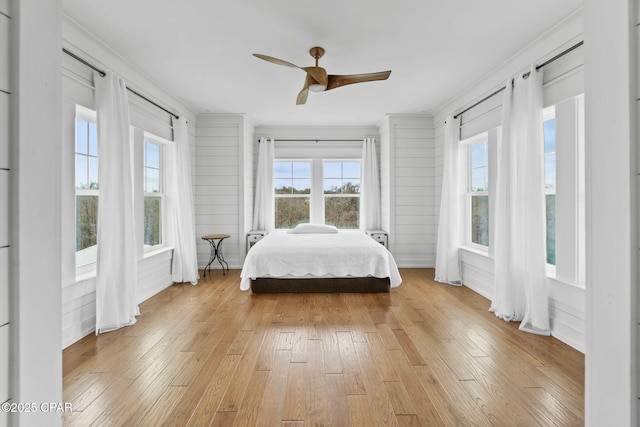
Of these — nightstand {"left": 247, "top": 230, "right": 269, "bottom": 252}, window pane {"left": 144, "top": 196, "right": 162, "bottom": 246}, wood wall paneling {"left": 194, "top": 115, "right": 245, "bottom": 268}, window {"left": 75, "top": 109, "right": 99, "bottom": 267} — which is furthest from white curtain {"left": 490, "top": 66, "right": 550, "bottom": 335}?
window pane {"left": 144, "top": 196, "right": 162, "bottom": 246}

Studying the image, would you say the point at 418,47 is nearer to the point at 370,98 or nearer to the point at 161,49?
the point at 370,98

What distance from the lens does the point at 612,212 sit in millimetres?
726

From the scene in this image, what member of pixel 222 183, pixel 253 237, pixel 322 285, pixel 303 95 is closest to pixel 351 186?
pixel 253 237

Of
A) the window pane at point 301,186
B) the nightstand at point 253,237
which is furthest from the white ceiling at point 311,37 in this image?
the nightstand at point 253,237

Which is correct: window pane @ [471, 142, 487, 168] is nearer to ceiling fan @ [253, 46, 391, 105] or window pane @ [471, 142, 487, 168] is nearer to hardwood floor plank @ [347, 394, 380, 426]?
ceiling fan @ [253, 46, 391, 105]

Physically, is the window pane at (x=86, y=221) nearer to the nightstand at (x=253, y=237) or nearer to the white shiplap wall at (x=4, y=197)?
the nightstand at (x=253, y=237)

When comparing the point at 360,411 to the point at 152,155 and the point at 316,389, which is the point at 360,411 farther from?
the point at 152,155

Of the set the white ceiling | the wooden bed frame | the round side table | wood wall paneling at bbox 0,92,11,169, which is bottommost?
the wooden bed frame

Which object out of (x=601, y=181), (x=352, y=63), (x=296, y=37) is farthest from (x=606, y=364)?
(x=352, y=63)

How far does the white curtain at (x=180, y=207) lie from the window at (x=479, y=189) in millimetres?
3892

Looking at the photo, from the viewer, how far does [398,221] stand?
5.26m

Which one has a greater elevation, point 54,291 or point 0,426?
point 54,291

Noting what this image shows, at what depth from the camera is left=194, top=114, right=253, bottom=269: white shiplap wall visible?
5.13 metres

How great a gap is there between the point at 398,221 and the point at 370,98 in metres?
Result: 2.07
